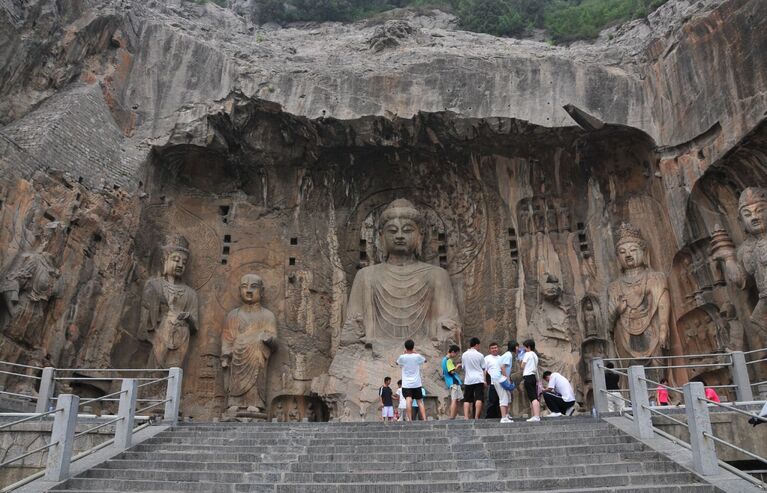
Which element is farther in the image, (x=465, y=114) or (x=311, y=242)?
(x=311, y=242)

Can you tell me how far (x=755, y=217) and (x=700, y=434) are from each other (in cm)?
590

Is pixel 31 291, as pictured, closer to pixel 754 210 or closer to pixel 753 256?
pixel 753 256

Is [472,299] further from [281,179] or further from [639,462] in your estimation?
[639,462]

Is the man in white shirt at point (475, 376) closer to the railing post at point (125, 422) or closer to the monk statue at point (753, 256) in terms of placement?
the railing post at point (125, 422)

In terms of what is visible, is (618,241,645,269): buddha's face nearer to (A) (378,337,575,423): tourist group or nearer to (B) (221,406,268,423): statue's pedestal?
(A) (378,337,575,423): tourist group

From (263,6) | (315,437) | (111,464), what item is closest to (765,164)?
(315,437)

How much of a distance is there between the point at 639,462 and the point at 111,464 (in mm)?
4903

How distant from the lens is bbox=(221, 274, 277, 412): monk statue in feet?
39.9

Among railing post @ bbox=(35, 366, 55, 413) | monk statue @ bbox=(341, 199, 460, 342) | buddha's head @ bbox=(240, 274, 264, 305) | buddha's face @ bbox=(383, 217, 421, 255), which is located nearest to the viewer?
railing post @ bbox=(35, 366, 55, 413)

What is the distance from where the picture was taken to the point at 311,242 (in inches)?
551

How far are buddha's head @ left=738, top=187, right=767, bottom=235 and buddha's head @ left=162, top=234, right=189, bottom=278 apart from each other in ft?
30.7

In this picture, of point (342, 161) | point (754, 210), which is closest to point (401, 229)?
point (342, 161)

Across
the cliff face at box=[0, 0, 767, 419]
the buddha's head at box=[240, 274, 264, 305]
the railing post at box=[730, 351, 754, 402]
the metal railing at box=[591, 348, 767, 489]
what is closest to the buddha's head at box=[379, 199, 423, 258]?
the cliff face at box=[0, 0, 767, 419]

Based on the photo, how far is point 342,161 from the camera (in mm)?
13969
